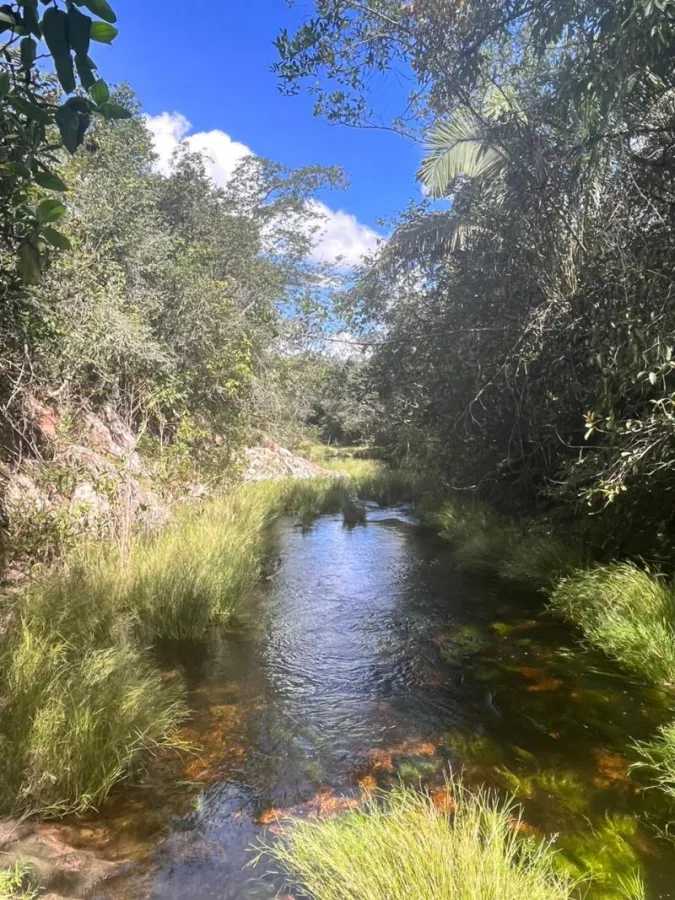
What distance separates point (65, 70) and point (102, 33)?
16cm

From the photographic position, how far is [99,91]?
155 centimetres

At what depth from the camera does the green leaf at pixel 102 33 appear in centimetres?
144

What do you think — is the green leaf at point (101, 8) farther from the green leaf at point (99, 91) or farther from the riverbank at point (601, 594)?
the riverbank at point (601, 594)

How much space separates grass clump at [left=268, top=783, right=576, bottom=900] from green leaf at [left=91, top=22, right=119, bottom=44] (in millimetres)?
3210

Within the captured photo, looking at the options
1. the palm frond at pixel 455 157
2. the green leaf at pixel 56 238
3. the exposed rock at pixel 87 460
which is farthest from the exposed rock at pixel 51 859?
the palm frond at pixel 455 157

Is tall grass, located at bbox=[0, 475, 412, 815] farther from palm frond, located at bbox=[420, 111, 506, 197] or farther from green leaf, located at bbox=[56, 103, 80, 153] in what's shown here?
palm frond, located at bbox=[420, 111, 506, 197]

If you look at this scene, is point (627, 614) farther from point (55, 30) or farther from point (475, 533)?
point (55, 30)

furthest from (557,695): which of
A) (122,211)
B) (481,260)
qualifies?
(122,211)

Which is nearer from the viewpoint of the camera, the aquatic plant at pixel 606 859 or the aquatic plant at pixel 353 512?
the aquatic plant at pixel 606 859

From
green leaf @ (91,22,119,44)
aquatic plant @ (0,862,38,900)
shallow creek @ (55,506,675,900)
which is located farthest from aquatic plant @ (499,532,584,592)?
green leaf @ (91,22,119,44)

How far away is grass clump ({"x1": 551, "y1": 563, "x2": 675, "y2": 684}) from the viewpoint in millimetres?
5074

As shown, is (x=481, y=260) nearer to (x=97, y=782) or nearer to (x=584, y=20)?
(x=584, y=20)

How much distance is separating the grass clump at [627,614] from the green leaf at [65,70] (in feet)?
18.8

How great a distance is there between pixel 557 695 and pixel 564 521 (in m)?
3.64
